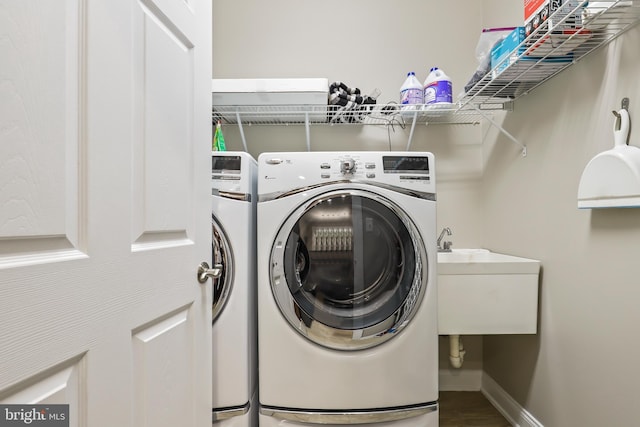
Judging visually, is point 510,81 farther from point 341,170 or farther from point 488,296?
point 488,296

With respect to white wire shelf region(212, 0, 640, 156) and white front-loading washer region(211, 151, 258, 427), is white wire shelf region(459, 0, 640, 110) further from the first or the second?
white front-loading washer region(211, 151, 258, 427)

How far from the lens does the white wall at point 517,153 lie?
116cm

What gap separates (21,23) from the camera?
473mm

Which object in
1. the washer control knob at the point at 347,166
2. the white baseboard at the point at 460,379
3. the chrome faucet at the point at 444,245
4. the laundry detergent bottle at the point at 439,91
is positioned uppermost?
the laundry detergent bottle at the point at 439,91

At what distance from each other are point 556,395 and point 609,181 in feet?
2.92

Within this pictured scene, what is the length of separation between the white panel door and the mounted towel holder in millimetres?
1191

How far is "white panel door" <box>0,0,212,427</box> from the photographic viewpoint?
0.47 metres

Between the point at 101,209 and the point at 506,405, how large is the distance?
2017 millimetres

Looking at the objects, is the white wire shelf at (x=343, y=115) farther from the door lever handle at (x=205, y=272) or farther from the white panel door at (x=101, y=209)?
the door lever handle at (x=205, y=272)

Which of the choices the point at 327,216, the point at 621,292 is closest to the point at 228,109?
the point at 327,216

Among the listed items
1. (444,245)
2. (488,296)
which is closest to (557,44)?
A: (488,296)

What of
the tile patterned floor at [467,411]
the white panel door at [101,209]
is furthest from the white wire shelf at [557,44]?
the tile patterned floor at [467,411]

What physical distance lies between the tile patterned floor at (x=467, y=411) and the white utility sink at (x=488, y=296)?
54 cm

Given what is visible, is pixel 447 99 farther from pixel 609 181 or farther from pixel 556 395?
pixel 556 395
